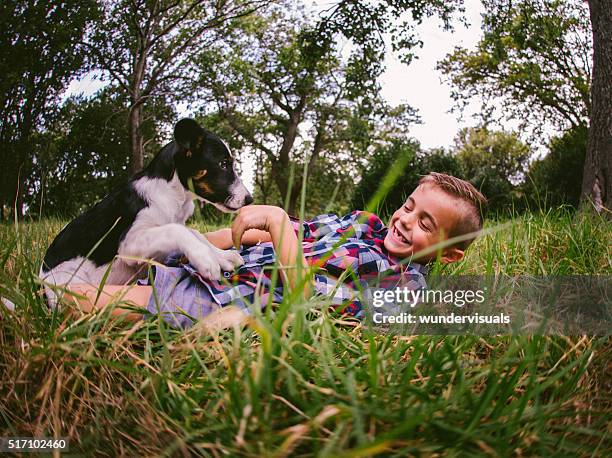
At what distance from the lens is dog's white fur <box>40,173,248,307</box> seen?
1398 mm

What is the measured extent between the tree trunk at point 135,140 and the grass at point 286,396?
1.49 meters

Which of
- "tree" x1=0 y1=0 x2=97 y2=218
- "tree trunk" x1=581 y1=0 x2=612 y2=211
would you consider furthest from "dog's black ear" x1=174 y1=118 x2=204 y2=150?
"tree trunk" x1=581 y1=0 x2=612 y2=211

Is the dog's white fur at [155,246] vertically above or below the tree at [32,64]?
below

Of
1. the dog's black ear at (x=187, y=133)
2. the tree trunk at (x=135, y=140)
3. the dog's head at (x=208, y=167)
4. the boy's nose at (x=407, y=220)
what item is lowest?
the boy's nose at (x=407, y=220)

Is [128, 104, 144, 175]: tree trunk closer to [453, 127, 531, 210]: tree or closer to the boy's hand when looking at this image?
the boy's hand

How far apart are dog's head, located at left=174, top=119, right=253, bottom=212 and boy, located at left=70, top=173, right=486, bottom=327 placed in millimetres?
139

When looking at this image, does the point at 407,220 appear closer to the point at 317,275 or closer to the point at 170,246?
the point at 317,275

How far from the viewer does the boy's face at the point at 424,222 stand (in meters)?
1.69

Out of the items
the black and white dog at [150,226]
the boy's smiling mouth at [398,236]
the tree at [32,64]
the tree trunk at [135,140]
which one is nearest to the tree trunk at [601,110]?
the boy's smiling mouth at [398,236]

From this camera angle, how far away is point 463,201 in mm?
1750

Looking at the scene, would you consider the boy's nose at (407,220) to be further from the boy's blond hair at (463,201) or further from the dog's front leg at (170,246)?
the dog's front leg at (170,246)

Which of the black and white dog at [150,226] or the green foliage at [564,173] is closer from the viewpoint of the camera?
the black and white dog at [150,226]

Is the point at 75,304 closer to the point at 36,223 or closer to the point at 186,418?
the point at 186,418

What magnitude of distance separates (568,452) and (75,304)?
49.2 inches
